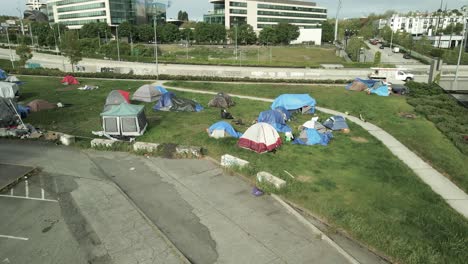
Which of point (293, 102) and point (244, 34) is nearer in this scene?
point (293, 102)

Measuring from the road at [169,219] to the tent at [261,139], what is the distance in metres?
2.78

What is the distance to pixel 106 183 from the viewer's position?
1526 centimetres

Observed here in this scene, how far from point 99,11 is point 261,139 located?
114228 mm

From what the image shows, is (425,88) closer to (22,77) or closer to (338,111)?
(338,111)

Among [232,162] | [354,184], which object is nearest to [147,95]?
[232,162]

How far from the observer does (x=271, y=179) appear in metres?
14.5

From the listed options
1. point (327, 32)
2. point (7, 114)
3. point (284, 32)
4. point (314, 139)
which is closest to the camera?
point (314, 139)

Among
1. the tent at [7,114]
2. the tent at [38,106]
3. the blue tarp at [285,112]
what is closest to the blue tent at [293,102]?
the blue tarp at [285,112]

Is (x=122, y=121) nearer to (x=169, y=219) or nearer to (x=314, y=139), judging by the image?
(x=169, y=219)

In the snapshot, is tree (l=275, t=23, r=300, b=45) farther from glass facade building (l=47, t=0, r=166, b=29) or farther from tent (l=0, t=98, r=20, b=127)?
tent (l=0, t=98, r=20, b=127)

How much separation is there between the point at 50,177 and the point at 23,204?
2594mm

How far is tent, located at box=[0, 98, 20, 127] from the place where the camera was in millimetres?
22469

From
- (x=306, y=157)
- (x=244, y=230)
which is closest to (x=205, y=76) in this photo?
(x=306, y=157)

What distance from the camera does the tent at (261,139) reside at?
18625 mm
